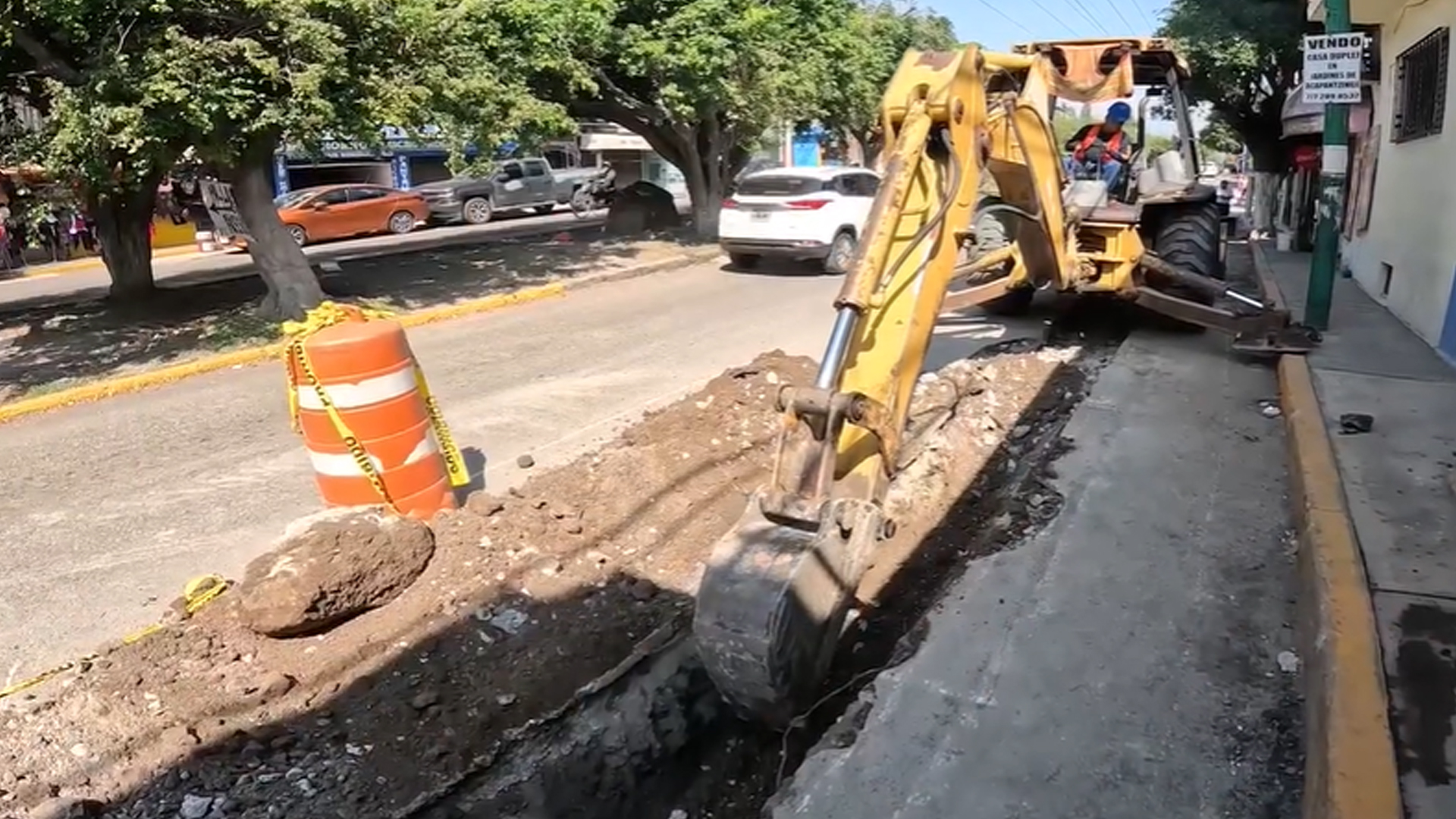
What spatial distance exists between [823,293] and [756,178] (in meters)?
2.95

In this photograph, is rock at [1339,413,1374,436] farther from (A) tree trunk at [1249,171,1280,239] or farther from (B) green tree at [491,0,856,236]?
(A) tree trunk at [1249,171,1280,239]

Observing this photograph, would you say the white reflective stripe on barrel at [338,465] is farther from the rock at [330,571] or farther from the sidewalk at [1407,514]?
the sidewalk at [1407,514]

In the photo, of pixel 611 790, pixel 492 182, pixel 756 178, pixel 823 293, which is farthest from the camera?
pixel 492 182

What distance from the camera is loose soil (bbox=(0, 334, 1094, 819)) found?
13.1ft

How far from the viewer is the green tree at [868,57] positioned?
22516 mm

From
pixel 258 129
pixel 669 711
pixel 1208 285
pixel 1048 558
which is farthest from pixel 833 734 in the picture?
pixel 258 129

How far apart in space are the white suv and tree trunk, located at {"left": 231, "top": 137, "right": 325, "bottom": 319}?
643cm

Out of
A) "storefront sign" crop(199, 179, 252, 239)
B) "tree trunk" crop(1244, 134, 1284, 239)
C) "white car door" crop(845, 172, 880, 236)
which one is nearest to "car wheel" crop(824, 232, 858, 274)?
"white car door" crop(845, 172, 880, 236)

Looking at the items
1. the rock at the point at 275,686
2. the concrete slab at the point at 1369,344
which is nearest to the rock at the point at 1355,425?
the concrete slab at the point at 1369,344

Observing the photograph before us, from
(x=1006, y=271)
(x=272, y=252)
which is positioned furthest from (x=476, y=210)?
(x=1006, y=271)

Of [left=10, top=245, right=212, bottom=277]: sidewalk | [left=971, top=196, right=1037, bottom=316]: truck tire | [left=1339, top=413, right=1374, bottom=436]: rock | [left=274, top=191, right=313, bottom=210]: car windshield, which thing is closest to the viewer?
[left=1339, top=413, right=1374, bottom=436]: rock

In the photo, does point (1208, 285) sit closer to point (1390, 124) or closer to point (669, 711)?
point (1390, 124)

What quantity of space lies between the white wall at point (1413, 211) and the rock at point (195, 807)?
9320 millimetres

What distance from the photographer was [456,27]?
12.1 m
